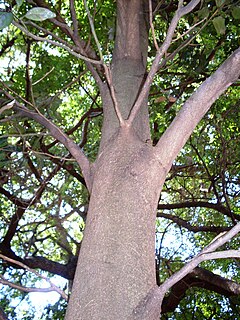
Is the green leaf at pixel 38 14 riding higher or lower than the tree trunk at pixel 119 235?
higher

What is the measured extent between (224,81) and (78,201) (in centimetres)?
443

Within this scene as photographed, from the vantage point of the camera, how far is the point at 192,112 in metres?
1.48

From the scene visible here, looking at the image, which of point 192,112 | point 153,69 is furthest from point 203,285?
point 153,69

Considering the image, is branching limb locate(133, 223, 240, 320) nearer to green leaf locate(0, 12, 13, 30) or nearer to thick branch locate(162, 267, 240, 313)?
green leaf locate(0, 12, 13, 30)

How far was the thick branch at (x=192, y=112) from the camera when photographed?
4.67 ft

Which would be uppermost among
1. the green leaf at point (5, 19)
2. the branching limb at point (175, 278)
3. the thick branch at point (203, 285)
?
the thick branch at point (203, 285)

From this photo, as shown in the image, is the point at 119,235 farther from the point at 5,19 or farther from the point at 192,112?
the point at 5,19

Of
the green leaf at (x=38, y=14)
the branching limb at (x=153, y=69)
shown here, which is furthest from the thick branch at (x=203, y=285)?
the green leaf at (x=38, y=14)

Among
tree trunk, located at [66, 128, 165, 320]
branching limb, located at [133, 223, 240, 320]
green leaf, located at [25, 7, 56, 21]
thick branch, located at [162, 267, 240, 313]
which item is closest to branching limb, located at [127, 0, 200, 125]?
tree trunk, located at [66, 128, 165, 320]

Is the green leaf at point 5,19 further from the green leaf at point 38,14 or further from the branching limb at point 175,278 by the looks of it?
the branching limb at point 175,278

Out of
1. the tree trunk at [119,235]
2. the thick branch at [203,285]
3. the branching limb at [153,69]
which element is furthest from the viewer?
the thick branch at [203,285]

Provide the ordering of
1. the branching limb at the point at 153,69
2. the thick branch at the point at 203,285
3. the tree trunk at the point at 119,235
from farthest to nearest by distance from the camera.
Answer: the thick branch at the point at 203,285
the branching limb at the point at 153,69
the tree trunk at the point at 119,235

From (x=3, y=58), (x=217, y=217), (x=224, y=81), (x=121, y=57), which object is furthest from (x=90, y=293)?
(x=217, y=217)

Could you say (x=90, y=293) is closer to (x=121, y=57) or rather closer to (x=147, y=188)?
(x=147, y=188)
